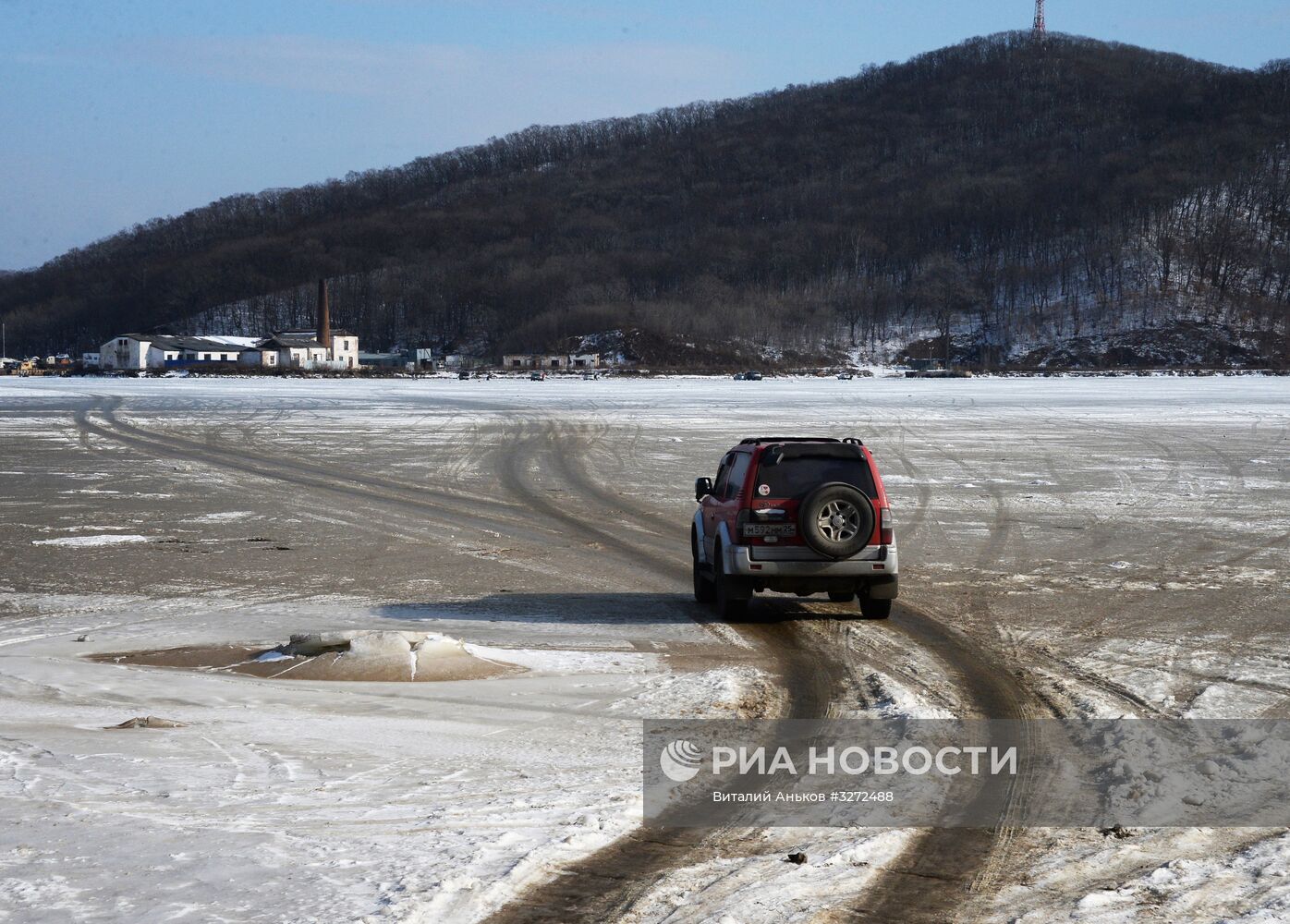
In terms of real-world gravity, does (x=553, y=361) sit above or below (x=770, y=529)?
above

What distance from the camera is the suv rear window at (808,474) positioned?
1242 cm

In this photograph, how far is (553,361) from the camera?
17512cm

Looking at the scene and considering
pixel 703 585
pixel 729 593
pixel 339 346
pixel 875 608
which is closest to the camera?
pixel 729 593

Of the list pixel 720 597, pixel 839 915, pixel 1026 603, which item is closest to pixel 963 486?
pixel 1026 603

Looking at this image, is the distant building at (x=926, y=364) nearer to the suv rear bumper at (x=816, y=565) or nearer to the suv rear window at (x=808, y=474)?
the suv rear window at (x=808, y=474)

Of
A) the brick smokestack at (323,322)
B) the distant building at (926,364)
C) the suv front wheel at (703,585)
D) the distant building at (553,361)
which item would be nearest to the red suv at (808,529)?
the suv front wheel at (703,585)

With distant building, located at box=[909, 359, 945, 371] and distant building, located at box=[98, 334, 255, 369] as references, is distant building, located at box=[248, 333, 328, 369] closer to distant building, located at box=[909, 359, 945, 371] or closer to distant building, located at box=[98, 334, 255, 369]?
distant building, located at box=[98, 334, 255, 369]

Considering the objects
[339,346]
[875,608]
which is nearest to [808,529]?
[875,608]

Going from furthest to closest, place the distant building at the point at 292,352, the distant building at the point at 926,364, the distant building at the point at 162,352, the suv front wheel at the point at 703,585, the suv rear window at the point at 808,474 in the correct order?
the distant building at the point at 926,364
the distant building at the point at 162,352
the distant building at the point at 292,352
the suv front wheel at the point at 703,585
the suv rear window at the point at 808,474

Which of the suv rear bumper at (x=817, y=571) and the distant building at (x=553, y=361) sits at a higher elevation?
the distant building at (x=553, y=361)

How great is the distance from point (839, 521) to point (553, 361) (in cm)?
16432

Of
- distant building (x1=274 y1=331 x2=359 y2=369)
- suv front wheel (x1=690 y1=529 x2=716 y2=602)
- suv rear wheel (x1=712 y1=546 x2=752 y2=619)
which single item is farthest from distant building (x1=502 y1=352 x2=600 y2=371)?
suv rear wheel (x1=712 y1=546 x2=752 y2=619)

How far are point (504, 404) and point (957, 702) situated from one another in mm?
54879

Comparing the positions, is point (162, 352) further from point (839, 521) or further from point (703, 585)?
point (839, 521)
